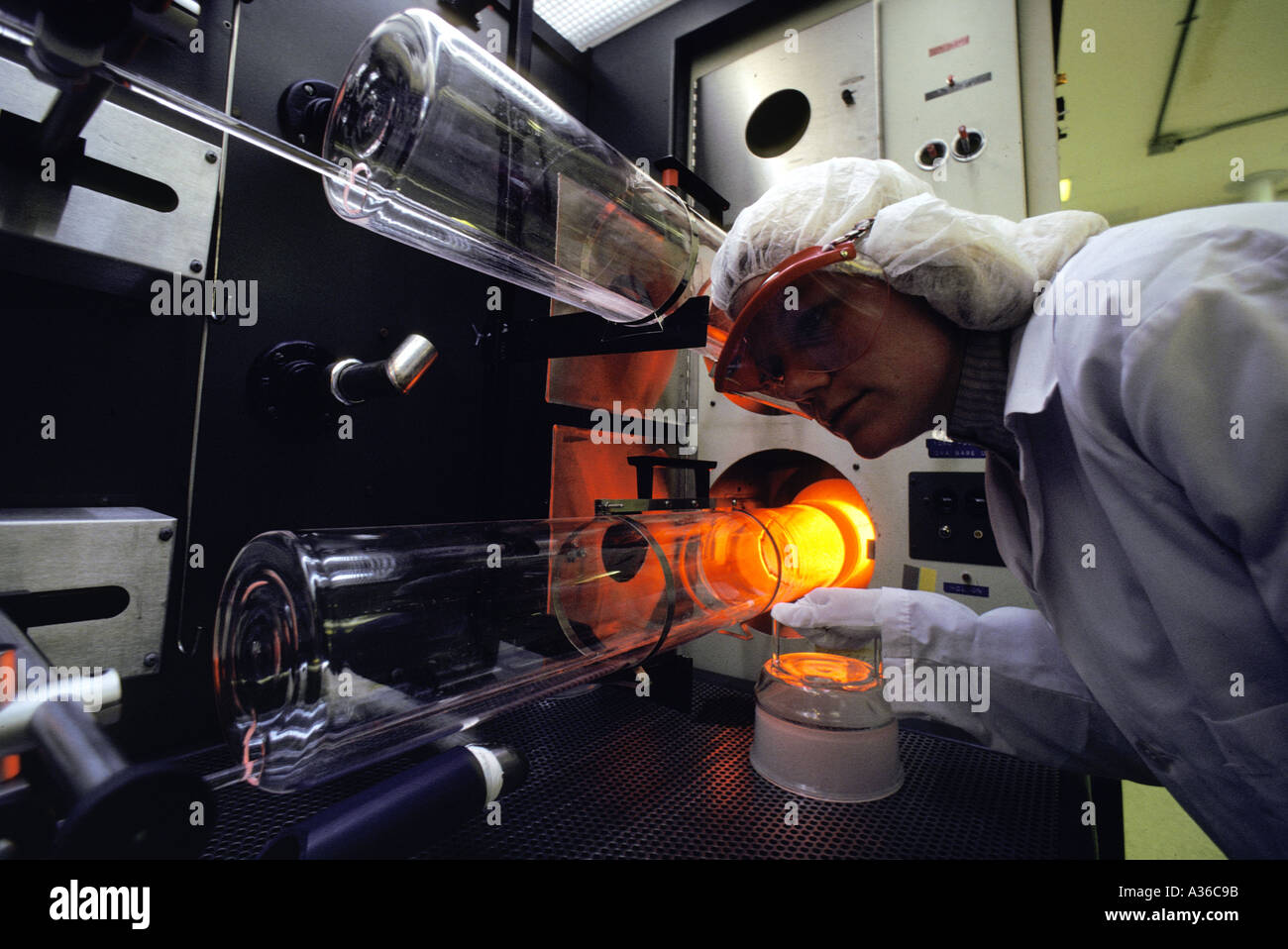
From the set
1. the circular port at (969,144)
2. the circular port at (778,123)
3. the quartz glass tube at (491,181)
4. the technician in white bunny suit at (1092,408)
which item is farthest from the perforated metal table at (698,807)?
the circular port at (778,123)

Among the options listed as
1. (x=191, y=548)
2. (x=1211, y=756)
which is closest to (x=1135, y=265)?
(x=1211, y=756)

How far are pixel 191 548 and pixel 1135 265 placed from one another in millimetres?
1345

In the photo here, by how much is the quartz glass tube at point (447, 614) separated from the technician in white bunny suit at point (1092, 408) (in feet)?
1.43

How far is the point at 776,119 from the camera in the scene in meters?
1.67

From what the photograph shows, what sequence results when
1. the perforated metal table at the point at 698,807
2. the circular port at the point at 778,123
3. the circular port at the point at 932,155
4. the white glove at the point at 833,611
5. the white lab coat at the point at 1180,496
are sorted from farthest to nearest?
the circular port at the point at 778,123
the circular port at the point at 932,155
the white glove at the point at 833,611
the perforated metal table at the point at 698,807
the white lab coat at the point at 1180,496

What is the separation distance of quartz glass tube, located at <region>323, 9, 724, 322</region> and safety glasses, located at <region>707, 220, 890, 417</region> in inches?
7.6

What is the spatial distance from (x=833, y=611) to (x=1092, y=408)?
656 millimetres

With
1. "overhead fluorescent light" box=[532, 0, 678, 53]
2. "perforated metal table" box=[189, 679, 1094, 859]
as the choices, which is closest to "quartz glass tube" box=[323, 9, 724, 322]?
"perforated metal table" box=[189, 679, 1094, 859]

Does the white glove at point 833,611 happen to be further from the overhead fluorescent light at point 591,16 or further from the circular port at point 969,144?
the overhead fluorescent light at point 591,16

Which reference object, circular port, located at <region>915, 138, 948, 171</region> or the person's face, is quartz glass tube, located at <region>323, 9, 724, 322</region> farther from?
circular port, located at <region>915, 138, 948, 171</region>

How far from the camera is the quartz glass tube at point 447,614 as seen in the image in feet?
2.27

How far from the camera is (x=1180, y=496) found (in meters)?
0.72
